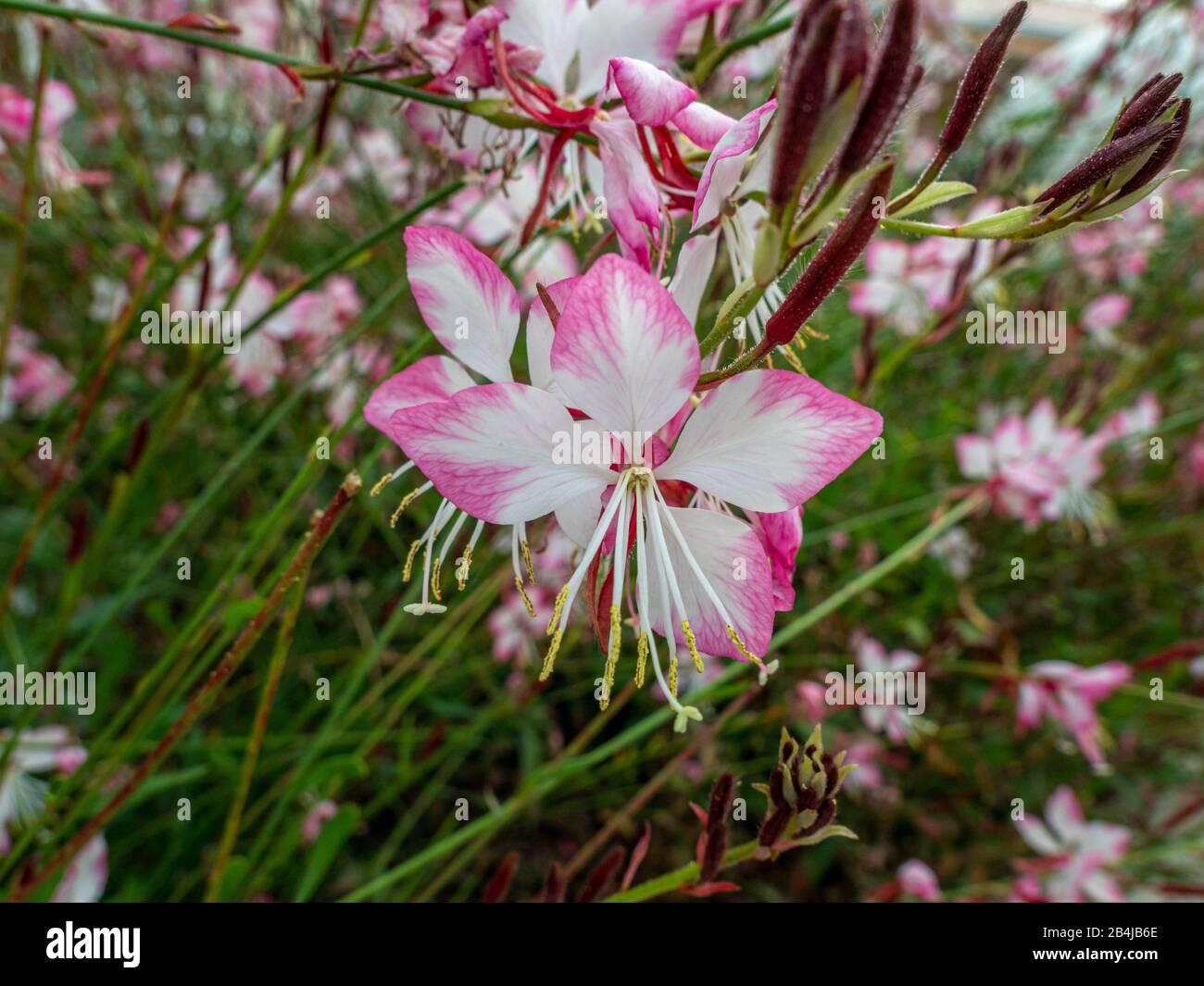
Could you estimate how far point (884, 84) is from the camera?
24cm

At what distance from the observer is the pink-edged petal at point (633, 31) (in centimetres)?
42

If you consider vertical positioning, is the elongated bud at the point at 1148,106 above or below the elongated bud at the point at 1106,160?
above

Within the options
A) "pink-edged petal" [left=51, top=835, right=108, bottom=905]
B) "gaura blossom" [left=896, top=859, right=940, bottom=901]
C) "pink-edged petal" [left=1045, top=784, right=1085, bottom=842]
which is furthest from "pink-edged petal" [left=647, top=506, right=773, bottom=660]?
"pink-edged petal" [left=1045, top=784, right=1085, bottom=842]

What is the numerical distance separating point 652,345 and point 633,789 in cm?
90

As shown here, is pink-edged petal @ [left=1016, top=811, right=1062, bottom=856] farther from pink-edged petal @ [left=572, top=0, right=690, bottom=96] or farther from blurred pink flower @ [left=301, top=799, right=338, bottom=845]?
pink-edged petal @ [left=572, top=0, right=690, bottom=96]

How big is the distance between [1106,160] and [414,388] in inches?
10.3

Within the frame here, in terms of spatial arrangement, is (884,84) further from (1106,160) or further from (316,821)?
(316,821)

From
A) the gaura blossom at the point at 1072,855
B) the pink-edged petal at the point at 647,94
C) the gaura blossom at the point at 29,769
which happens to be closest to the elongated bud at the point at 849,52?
the pink-edged petal at the point at 647,94

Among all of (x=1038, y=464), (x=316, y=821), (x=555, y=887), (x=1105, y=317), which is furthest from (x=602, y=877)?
(x=1105, y=317)

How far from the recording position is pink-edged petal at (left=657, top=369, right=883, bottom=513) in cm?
29

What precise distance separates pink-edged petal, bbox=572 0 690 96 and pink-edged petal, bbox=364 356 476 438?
0.59ft

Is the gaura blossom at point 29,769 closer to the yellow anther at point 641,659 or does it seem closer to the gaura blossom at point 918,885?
the yellow anther at point 641,659

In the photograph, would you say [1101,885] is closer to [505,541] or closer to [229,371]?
[505,541]
